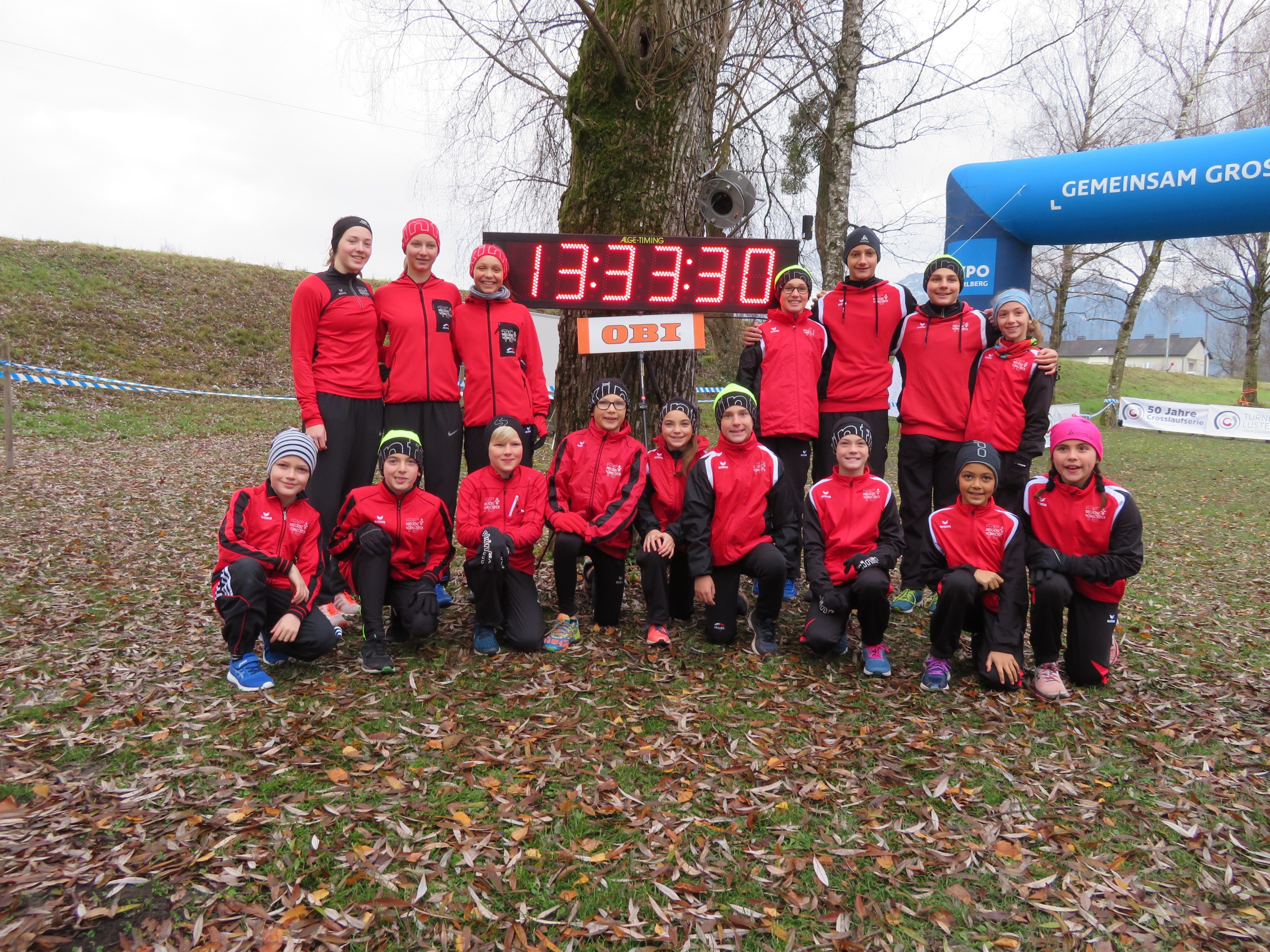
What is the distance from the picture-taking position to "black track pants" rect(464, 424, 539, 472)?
523 centimetres

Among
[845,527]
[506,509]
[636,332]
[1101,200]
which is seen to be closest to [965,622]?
[845,527]

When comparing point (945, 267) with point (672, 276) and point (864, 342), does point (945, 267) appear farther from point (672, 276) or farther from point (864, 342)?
point (672, 276)

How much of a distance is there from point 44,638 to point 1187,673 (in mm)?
6753

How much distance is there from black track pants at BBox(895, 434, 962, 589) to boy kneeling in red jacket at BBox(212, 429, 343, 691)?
366 cm

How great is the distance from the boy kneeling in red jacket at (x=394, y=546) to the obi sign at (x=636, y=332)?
1.74 metres

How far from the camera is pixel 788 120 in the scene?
14984mm

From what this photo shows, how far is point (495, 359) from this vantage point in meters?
5.14

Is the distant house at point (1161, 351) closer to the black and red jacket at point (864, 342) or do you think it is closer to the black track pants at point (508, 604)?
the black and red jacket at point (864, 342)

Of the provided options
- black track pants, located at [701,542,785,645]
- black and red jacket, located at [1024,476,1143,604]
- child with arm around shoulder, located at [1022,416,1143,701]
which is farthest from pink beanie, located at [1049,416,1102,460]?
black track pants, located at [701,542,785,645]

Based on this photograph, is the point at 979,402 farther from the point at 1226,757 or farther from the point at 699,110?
the point at 699,110

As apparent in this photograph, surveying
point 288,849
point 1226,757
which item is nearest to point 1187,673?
point 1226,757

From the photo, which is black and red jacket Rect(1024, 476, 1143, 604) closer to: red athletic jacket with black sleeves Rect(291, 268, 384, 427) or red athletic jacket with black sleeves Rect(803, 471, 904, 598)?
red athletic jacket with black sleeves Rect(803, 471, 904, 598)

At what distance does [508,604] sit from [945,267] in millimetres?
3524

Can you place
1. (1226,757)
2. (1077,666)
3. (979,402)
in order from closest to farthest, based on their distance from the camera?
1. (1226,757)
2. (1077,666)
3. (979,402)
